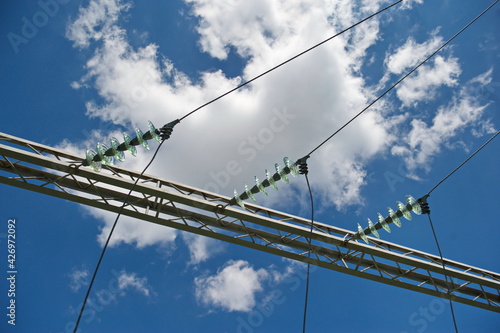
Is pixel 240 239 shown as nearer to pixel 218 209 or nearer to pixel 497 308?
pixel 218 209

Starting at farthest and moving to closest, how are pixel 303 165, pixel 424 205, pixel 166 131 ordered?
pixel 424 205, pixel 303 165, pixel 166 131

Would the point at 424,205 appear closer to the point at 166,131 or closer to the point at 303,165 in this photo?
the point at 303,165

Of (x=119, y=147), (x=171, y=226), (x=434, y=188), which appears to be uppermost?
(x=434, y=188)

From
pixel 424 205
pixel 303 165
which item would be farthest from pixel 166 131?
→ pixel 424 205

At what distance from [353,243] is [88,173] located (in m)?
A: 6.61

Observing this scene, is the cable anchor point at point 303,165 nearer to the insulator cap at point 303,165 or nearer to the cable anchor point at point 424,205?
the insulator cap at point 303,165

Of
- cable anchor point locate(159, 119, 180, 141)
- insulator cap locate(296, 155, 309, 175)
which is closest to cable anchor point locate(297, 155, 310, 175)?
insulator cap locate(296, 155, 309, 175)

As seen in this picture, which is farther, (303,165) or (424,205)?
(424,205)

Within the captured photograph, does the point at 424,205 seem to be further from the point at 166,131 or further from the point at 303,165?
the point at 166,131

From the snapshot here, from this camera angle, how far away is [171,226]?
9.47 m

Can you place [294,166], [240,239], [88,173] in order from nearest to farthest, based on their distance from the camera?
[88,173] < [294,166] < [240,239]

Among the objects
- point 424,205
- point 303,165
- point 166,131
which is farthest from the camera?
point 424,205

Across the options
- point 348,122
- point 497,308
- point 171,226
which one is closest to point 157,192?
point 171,226

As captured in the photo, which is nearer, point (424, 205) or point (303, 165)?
point (303, 165)
